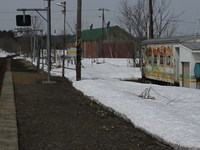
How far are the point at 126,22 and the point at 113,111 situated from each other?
28.2 m

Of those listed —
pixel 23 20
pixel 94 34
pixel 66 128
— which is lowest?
pixel 66 128

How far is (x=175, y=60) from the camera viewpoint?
1655 cm

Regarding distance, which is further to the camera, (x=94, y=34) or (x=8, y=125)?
(x=94, y=34)

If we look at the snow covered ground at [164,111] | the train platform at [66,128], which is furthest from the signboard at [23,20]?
the train platform at [66,128]

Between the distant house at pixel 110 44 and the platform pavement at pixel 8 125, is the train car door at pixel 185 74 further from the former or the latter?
the distant house at pixel 110 44

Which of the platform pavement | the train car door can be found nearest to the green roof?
the train car door

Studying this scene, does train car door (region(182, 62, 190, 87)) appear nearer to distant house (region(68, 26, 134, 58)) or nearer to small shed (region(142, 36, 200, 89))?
small shed (region(142, 36, 200, 89))

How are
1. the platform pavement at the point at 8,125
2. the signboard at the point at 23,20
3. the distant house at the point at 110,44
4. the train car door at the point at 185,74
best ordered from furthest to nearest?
the distant house at the point at 110,44 → the signboard at the point at 23,20 → the train car door at the point at 185,74 → the platform pavement at the point at 8,125

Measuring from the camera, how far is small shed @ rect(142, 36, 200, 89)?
1497cm

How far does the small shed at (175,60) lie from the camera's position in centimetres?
1497

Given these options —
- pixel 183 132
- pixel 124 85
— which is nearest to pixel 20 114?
pixel 183 132

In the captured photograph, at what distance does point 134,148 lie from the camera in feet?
20.7

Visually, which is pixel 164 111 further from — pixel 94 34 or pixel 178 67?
pixel 94 34

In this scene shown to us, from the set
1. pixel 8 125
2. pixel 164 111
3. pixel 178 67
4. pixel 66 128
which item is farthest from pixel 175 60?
pixel 8 125
